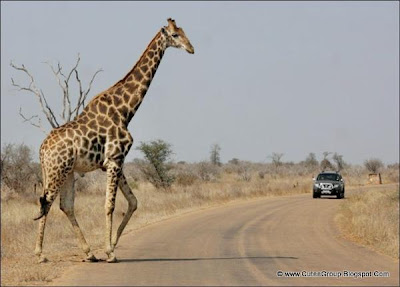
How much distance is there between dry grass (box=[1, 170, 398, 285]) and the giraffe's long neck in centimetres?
305

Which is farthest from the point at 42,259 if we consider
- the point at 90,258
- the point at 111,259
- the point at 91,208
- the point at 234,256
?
the point at 91,208

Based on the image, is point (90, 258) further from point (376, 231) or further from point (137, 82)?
point (376, 231)

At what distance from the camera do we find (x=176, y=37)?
1434 centimetres

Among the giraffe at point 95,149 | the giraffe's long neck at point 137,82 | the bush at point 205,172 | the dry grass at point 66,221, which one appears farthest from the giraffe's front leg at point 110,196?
the bush at point 205,172

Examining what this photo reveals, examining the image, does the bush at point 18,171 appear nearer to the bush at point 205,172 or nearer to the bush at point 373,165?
the bush at point 205,172

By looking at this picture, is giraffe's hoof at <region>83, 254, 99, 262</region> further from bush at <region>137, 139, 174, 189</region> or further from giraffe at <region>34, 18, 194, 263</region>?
bush at <region>137, 139, 174, 189</region>

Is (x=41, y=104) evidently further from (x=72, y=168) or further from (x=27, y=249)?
(x=72, y=168)

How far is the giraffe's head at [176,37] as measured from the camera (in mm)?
14180

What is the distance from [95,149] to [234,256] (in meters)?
3.67

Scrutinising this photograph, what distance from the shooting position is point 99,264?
1281 centimetres

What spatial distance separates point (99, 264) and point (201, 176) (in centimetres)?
4708

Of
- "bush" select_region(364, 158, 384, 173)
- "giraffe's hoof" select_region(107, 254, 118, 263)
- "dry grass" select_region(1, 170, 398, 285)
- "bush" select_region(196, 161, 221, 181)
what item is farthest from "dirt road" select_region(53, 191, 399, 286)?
"bush" select_region(364, 158, 384, 173)

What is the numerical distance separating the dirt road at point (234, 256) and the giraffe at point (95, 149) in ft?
3.60

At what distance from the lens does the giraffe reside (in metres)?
12.9
